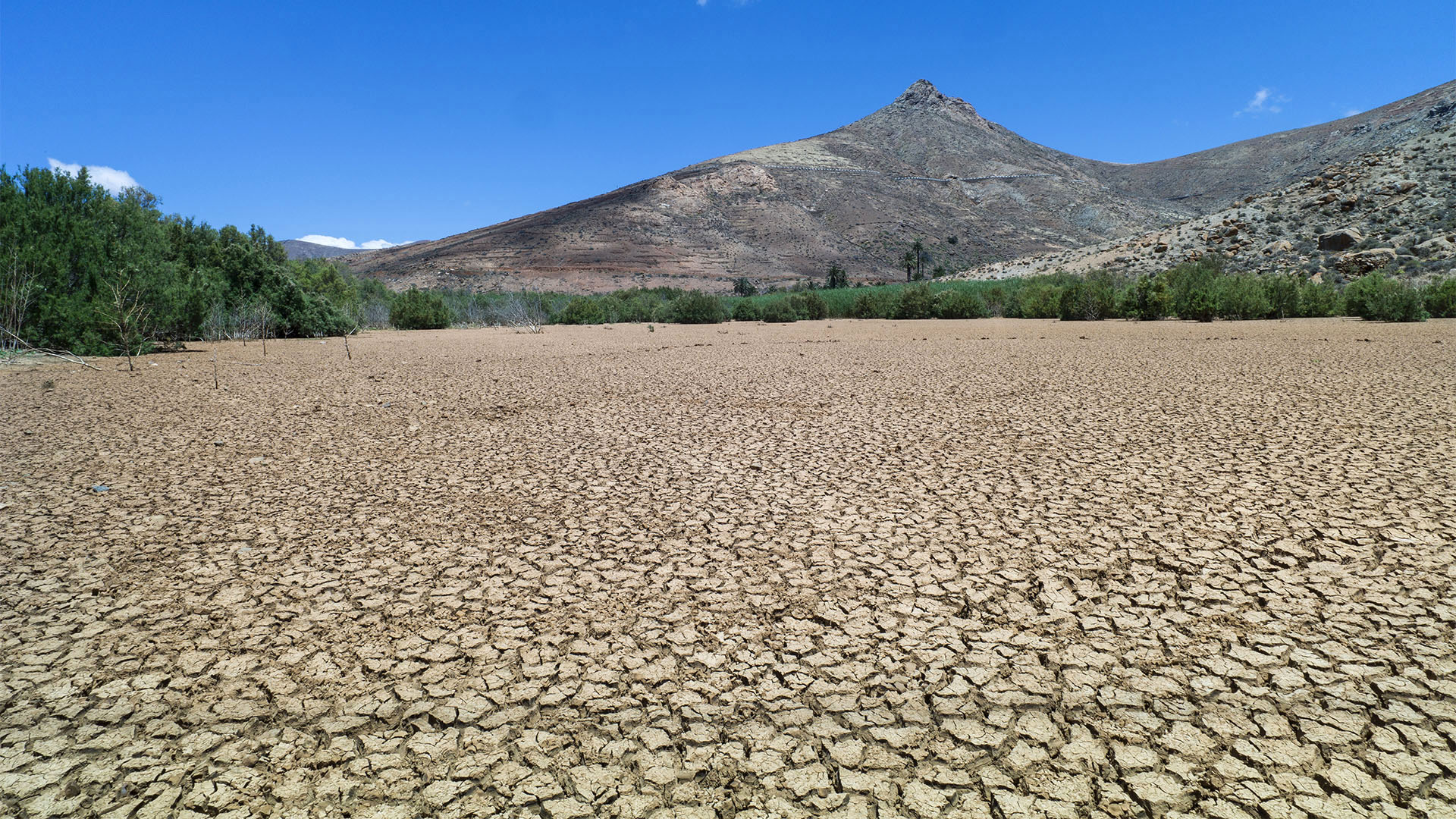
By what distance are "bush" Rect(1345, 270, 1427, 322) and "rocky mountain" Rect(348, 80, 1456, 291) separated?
4497 centimetres

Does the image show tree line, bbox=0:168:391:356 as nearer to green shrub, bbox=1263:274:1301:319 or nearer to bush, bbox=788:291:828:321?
bush, bbox=788:291:828:321

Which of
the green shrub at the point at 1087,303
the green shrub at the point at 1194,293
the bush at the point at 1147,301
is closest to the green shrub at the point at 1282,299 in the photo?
the green shrub at the point at 1194,293

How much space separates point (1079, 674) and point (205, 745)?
262cm

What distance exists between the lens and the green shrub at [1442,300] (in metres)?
17.6

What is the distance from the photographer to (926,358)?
479 inches

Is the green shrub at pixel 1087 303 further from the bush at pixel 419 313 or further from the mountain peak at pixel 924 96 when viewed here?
the mountain peak at pixel 924 96

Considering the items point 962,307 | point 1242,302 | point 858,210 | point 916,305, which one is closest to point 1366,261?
point 1242,302

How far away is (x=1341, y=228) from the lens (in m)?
30.3

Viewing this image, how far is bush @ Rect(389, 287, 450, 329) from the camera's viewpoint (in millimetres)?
27078

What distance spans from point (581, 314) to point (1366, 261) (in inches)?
1176

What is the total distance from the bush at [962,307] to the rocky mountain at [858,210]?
115 feet

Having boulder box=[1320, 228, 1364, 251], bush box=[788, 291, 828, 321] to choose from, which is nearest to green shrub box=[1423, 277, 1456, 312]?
boulder box=[1320, 228, 1364, 251]

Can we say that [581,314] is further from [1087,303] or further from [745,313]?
[1087,303]

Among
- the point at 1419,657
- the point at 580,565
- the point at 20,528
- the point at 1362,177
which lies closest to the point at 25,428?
the point at 20,528
